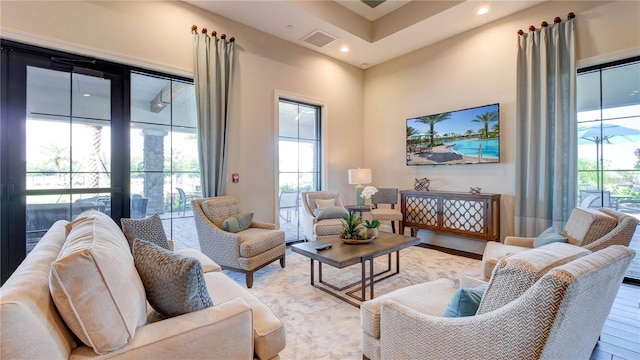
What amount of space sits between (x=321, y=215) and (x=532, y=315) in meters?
3.32

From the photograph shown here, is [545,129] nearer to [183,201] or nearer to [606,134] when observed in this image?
[606,134]

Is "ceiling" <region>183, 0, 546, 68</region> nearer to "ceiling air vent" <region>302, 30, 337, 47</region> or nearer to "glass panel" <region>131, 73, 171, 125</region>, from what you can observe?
"ceiling air vent" <region>302, 30, 337, 47</region>

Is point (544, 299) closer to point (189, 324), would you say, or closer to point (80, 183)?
point (189, 324)

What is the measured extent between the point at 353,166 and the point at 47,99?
4.42m

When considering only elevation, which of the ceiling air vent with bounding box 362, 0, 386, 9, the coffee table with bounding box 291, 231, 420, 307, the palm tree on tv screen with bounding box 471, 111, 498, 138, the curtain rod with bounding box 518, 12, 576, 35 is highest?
the ceiling air vent with bounding box 362, 0, 386, 9

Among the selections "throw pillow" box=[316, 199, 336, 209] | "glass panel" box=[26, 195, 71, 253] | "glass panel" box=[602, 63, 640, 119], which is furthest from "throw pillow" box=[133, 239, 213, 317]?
"glass panel" box=[602, 63, 640, 119]

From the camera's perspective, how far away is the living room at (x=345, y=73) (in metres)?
2.99

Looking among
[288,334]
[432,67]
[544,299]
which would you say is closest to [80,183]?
[288,334]

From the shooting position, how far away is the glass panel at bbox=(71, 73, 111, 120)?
2.96 metres

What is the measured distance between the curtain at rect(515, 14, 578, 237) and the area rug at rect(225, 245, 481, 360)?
105 centimetres

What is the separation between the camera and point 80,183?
2.98m

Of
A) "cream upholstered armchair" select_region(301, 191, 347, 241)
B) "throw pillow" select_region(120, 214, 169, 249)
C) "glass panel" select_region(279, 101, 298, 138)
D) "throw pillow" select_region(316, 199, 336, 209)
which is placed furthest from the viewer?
"glass panel" select_region(279, 101, 298, 138)

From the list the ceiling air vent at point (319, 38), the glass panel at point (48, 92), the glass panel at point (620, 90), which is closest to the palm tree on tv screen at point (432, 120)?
the glass panel at point (620, 90)

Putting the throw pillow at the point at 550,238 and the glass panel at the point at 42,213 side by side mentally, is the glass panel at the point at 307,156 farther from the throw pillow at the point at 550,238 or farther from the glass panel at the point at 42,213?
the throw pillow at the point at 550,238
